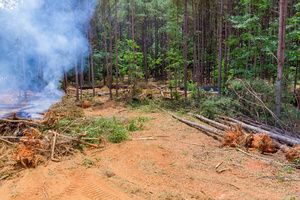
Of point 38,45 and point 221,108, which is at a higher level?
point 38,45

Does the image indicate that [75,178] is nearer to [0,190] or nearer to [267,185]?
[0,190]

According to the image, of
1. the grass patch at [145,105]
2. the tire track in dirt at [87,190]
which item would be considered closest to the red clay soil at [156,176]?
the tire track in dirt at [87,190]

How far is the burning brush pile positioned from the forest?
30mm

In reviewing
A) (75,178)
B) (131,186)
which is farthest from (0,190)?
(131,186)

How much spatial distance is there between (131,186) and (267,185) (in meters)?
2.73

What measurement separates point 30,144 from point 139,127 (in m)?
4.40

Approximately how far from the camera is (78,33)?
60.1ft

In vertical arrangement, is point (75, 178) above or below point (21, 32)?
below

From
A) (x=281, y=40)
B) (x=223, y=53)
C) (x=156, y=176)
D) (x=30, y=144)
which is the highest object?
(x=223, y=53)

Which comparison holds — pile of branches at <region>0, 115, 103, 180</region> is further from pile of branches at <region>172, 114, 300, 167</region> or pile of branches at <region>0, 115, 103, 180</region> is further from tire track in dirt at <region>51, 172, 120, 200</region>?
pile of branches at <region>172, 114, 300, 167</region>

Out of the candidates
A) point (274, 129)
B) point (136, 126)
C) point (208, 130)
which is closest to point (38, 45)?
point (136, 126)

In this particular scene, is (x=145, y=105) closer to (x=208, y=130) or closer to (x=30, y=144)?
(x=208, y=130)

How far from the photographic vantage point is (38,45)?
1727 centimetres

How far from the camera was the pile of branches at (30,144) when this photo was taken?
741 cm
